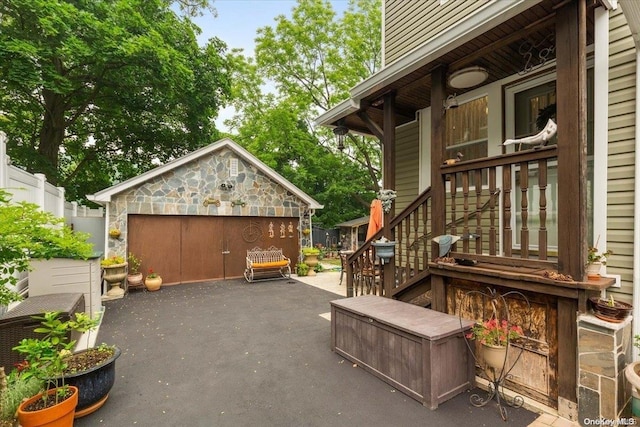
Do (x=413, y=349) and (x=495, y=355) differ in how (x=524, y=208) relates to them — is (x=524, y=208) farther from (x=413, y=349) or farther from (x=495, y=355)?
(x=413, y=349)

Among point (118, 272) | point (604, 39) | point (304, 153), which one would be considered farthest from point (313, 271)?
point (604, 39)

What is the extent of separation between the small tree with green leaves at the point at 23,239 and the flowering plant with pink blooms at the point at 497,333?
3.87 m

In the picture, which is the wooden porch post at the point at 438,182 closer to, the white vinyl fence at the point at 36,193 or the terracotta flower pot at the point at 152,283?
the white vinyl fence at the point at 36,193

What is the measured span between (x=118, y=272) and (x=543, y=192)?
8407 millimetres

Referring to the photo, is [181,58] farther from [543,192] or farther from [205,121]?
[543,192]

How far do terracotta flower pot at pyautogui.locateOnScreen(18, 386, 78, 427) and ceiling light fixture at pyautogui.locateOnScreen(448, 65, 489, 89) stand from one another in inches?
199

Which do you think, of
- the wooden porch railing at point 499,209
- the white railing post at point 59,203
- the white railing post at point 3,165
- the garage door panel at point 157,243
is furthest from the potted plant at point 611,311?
the white railing post at point 59,203

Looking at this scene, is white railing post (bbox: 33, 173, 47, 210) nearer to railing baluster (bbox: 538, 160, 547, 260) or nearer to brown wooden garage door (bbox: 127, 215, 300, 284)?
brown wooden garage door (bbox: 127, 215, 300, 284)

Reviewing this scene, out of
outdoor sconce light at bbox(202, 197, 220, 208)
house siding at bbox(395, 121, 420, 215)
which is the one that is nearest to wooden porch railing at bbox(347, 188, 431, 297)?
house siding at bbox(395, 121, 420, 215)

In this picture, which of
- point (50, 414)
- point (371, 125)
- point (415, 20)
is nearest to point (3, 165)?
point (50, 414)

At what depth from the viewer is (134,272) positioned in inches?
305

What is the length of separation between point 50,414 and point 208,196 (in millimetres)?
7149

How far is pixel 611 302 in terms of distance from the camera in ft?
7.63

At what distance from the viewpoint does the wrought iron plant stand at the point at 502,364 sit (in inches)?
105
